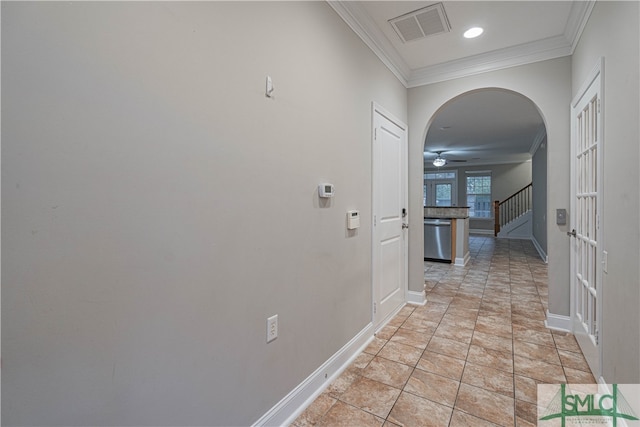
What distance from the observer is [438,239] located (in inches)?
224

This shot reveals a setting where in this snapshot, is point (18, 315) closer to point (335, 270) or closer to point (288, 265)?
point (288, 265)

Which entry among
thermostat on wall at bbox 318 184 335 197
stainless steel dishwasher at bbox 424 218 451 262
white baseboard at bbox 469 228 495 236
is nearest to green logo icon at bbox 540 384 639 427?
thermostat on wall at bbox 318 184 335 197

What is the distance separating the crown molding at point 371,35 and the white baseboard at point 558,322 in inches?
112

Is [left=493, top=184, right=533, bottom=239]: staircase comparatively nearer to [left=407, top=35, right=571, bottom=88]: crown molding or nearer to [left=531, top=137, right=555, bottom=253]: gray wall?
[left=531, top=137, right=555, bottom=253]: gray wall

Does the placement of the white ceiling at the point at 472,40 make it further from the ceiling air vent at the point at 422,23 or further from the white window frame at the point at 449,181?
the white window frame at the point at 449,181

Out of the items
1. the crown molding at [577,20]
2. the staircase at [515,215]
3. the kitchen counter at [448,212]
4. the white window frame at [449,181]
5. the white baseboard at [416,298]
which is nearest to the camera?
the crown molding at [577,20]

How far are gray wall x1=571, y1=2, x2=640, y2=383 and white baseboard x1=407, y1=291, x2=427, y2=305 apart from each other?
1.78 m

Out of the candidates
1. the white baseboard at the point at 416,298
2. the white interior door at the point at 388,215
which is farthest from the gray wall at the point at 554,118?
the white baseboard at the point at 416,298

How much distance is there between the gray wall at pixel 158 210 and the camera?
753 millimetres

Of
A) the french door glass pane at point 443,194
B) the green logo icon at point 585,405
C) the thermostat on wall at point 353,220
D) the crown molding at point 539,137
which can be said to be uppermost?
the crown molding at point 539,137

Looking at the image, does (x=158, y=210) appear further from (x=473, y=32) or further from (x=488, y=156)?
(x=488, y=156)

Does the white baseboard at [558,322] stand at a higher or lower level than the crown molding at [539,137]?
lower

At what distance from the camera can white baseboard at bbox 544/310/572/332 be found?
2740mm

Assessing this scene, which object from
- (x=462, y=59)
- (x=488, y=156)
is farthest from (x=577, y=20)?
(x=488, y=156)
